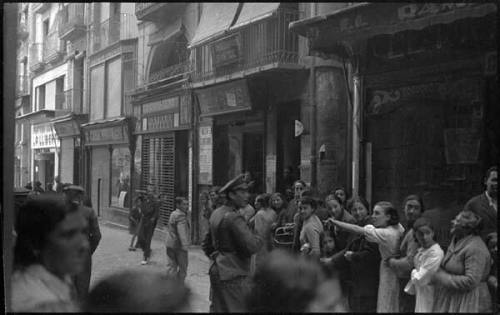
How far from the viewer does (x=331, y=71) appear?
81.6 inches

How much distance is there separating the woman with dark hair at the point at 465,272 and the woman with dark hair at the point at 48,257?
115 cm

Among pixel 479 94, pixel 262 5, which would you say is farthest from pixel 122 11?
pixel 479 94

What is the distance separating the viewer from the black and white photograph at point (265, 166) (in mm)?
1919

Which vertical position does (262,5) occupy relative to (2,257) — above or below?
above

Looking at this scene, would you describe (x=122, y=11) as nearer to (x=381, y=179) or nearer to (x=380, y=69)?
(x=380, y=69)

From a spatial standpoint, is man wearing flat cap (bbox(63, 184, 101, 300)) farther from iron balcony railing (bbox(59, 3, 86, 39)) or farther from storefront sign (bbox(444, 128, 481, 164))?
storefront sign (bbox(444, 128, 481, 164))

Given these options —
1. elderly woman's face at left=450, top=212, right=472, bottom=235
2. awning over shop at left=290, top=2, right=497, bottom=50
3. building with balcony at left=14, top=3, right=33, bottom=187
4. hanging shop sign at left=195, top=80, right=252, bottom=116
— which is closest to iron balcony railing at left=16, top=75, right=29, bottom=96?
building with balcony at left=14, top=3, right=33, bottom=187

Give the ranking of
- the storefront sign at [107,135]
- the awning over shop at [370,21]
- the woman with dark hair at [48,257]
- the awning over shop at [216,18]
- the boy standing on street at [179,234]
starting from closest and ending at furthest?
1. the woman with dark hair at [48,257]
2. the awning over shop at [370,21]
3. the awning over shop at [216,18]
4. the boy standing on street at [179,234]
5. the storefront sign at [107,135]

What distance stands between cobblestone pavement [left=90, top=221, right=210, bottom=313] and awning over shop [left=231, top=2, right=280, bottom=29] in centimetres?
89

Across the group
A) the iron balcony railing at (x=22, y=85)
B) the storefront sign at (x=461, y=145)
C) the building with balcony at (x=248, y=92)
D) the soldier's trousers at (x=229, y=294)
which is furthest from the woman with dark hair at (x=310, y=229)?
the iron balcony railing at (x=22, y=85)

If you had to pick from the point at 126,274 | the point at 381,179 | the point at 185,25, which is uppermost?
the point at 185,25

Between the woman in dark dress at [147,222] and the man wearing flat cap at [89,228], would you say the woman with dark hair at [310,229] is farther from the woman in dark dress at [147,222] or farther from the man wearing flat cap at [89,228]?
the man wearing flat cap at [89,228]

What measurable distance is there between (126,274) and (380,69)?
1.16m

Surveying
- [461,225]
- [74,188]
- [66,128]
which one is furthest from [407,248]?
[66,128]
